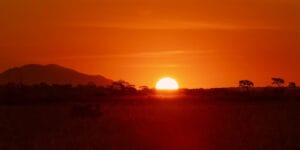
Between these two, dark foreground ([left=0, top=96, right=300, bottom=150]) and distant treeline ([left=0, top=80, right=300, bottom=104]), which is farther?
distant treeline ([left=0, top=80, right=300, bottom=104])

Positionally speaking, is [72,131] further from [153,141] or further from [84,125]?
[153,141]

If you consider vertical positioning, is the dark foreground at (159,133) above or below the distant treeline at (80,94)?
below

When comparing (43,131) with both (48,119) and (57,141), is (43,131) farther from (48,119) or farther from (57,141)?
(48,119)

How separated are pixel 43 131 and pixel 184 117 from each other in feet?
27.7

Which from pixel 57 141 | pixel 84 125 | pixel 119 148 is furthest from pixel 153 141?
pixel 84 125

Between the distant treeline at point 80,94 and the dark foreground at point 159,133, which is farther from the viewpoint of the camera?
the distant treeline at point 80,94

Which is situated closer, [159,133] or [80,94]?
[159,133]

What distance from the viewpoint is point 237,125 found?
82.2ft

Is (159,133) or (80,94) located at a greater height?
(80,94)

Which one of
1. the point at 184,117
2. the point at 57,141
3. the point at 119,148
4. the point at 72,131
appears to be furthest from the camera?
the point at 184,117

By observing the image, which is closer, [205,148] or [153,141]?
[205,148]

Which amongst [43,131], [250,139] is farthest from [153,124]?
[250,139]

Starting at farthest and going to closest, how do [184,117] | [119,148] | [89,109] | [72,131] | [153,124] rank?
1. [89,109]
2. [184,117]
3. [153,124]
4. [72,131]
5. [119,148]

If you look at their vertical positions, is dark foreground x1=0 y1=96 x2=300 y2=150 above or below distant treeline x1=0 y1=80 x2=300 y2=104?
below
